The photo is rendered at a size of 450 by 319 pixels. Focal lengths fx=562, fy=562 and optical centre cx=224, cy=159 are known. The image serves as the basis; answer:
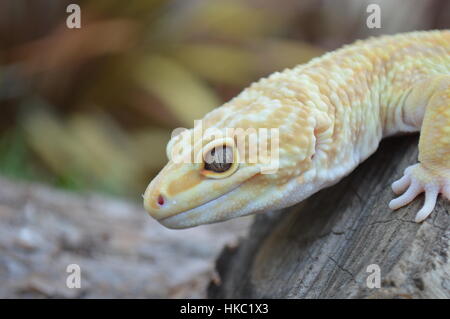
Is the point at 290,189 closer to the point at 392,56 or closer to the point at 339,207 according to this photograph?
the point at 339,207

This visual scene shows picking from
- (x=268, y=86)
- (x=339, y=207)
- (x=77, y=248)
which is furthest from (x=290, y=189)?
(x=77, y=248)

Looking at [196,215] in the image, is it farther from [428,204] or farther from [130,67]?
[130,67]

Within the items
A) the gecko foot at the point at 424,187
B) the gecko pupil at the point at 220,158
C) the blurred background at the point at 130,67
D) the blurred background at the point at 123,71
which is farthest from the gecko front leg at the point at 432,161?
the blurred background at the point at 123,71

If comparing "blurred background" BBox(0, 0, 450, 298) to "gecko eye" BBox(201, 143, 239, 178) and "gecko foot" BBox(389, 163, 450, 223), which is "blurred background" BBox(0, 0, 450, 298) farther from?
"gecko foot" BBox(389, 163, 450, 223)

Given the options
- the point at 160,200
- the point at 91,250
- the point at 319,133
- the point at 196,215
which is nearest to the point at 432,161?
the point at 319,133

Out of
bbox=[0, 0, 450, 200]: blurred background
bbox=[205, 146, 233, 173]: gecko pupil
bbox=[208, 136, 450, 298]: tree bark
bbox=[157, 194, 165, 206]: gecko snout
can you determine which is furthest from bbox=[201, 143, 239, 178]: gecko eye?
bbox=[0, 0, 450, 200]: blurred background

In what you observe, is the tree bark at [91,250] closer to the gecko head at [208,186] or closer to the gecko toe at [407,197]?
the gecko head at [208,186]
